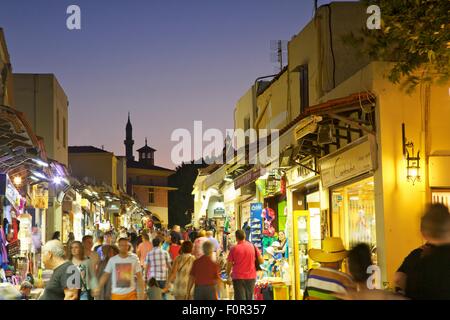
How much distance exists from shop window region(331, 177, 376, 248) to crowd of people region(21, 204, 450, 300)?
1.92 metres

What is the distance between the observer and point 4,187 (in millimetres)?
17141

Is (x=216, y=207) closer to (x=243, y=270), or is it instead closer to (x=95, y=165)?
(x=243, y=270)

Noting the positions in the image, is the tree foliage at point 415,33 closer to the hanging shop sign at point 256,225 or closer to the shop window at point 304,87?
the shop window at point 304,87

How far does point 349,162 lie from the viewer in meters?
16.5

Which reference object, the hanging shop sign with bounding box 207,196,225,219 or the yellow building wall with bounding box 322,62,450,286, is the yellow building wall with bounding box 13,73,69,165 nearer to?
the hanging shop sign with bounding box 207,196,225,219

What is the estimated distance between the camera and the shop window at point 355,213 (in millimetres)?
15719

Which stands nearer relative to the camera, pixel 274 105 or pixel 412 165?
pixel 412 165

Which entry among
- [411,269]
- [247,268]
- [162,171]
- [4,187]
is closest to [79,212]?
[4,187]

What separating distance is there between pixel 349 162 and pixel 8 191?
7654 mm

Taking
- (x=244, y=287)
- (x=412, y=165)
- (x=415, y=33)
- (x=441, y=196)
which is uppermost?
(x=415, y=33)

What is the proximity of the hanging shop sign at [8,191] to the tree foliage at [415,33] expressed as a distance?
822 cm

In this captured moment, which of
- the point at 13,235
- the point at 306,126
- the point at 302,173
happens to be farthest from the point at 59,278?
the point at 302,173
